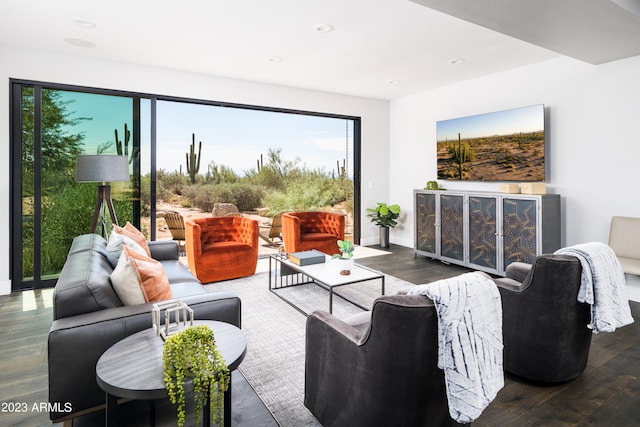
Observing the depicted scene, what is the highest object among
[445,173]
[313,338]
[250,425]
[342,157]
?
[342,157]

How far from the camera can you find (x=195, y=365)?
4.66ft

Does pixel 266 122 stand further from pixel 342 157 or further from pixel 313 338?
pixel 313 338

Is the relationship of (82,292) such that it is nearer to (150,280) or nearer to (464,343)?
(150,280)

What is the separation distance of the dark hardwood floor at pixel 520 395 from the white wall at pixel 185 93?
217 centimetres

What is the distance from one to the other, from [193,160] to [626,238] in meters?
5.42

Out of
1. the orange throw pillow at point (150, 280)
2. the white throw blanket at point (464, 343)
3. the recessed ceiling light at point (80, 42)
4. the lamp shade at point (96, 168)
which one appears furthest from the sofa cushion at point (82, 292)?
the recessed ceiling light at point (80, 42)

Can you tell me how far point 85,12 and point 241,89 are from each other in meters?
2.40

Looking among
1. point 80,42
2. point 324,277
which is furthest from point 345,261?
point 80,42

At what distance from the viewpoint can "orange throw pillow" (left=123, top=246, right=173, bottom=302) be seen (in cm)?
204

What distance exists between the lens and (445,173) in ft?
19.0

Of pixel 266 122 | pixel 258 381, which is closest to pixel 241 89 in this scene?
pixel 266 122

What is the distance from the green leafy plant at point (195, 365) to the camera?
4.60ft

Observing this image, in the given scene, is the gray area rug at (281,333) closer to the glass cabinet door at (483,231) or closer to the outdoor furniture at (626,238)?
the glass cabinet door at (483,231)

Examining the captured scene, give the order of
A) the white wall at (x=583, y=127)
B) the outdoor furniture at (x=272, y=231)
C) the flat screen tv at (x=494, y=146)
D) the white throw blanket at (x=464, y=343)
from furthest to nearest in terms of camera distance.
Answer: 1. the outdoor furniture at (x=272, y=231)
2. the flat screen tv at (x=494, y=146)
3. the white wall at (x=583, y=127)
4. the white throw blanket at (x=464, y=343)
